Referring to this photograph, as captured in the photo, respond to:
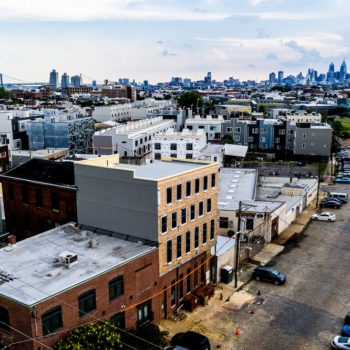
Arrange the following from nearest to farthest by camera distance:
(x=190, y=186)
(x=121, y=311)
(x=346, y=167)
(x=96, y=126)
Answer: (x=121, y=311) → (x=190, y=186) → (x=346, y=167) → (x=96, y=126)

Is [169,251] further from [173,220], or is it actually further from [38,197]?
[38,197]

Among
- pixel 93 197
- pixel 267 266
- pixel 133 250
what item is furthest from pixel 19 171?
pixel 267 266

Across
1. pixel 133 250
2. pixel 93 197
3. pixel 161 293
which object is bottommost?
pixel 161 293

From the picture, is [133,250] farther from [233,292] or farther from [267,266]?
[267,266]

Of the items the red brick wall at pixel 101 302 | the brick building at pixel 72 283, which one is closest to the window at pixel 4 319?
the brick building at pixel 72 283

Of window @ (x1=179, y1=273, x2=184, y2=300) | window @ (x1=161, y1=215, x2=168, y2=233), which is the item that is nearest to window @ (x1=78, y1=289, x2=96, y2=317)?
window @ (x1=161, y1=215, x2=168, y2=233)

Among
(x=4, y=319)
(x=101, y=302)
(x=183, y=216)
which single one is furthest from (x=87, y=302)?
(x=183, y=216)

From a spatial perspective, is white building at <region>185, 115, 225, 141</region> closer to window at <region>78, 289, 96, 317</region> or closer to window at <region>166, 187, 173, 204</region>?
window at <region>166, 187, 173, 204</region>
